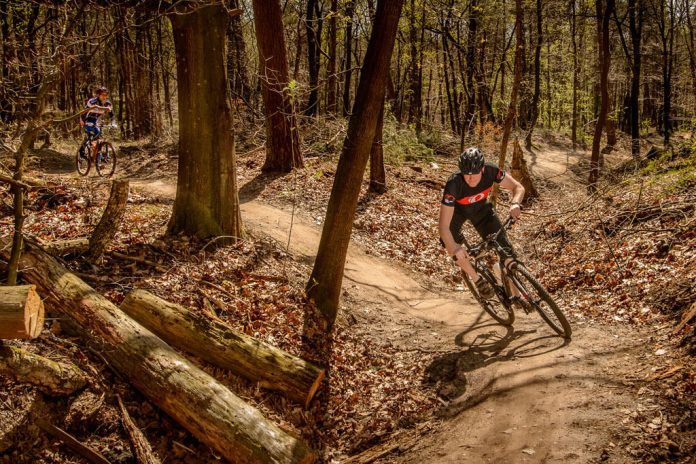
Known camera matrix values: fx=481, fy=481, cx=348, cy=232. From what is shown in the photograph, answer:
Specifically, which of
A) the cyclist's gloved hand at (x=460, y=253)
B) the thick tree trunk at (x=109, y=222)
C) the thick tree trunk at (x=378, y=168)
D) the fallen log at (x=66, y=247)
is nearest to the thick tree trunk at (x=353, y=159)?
the cyclist's gloved hand at (x=460, y=253)

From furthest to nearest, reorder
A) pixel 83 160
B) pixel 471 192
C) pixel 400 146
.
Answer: pixel 400 146 < pixel 83 160 < pixel 471 192

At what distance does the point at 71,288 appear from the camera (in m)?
5.70

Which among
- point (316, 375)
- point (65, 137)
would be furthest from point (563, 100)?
point (316, 375)

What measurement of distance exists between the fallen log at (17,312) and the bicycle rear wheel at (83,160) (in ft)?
34.9

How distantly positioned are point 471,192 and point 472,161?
543 millimetres

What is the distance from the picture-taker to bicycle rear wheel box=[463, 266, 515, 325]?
675 cm

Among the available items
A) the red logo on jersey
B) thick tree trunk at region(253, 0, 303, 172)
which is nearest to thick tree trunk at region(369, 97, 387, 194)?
thick tree trunk at region(253, 0, 303, 172)

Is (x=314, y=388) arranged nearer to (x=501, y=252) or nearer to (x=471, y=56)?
(x=501, y=252)

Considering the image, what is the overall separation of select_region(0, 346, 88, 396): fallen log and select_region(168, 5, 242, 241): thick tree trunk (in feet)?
11.7

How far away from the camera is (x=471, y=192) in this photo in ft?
21.8

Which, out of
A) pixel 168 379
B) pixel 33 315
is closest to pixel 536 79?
pixel 168 379

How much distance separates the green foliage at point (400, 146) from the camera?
60.6 ft

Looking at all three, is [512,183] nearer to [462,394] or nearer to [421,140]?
[462,394]

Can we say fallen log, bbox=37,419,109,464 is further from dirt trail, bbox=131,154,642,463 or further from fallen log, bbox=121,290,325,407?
dirt trail, bbox=131,154,642,463
